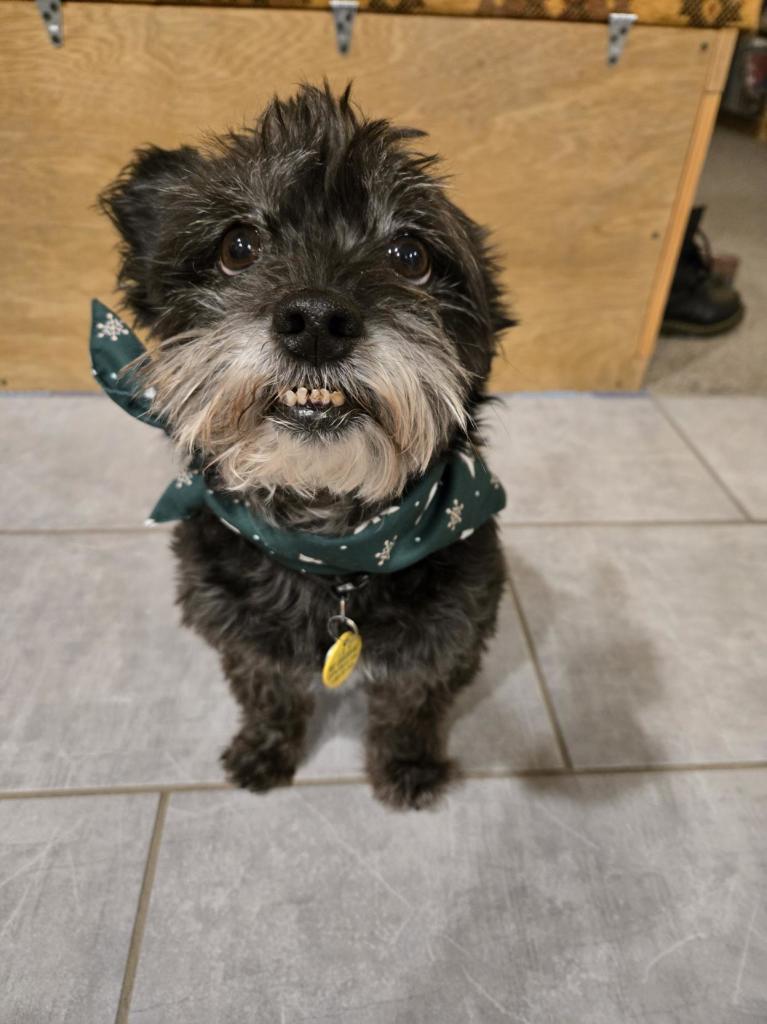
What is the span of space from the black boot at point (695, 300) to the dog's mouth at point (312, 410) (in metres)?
2.40

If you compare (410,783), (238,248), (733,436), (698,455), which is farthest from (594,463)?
(238,248)

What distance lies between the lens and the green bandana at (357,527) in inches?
38.1

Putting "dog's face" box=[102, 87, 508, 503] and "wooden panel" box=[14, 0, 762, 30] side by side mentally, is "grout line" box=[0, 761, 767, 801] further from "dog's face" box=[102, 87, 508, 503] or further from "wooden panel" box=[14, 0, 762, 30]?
"wooden panel" box=[14, 0, 762, 30]

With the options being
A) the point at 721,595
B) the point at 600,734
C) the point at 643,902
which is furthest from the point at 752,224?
the point at 643,902

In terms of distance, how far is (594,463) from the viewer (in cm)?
211

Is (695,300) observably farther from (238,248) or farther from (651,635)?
(238,248)

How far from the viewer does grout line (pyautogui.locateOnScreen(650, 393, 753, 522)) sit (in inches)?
77.2

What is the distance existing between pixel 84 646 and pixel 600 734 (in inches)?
42.7

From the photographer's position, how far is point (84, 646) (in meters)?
1.50

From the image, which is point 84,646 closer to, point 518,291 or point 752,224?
point 518,291

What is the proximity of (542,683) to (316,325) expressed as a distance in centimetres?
101

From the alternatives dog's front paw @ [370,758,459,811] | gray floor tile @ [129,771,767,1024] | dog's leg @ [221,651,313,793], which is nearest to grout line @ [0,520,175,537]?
dog's leg @ [221,651,313,793]

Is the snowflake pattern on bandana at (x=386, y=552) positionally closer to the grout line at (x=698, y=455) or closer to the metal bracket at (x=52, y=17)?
the grout line at (x=698, y=455)

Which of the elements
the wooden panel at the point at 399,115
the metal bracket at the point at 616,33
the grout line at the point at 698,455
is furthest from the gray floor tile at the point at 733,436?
the metal bracket at the point at 616,33
